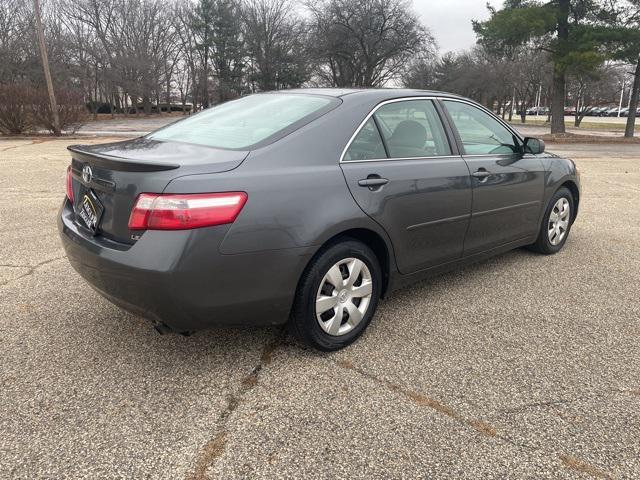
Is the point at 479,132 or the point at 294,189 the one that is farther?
the point at 479,132

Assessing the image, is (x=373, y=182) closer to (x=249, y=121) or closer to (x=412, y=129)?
(x=412, y=129)

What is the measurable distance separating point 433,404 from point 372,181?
1250 mm

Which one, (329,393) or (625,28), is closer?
(329,393)

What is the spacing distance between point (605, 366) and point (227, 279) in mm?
2144

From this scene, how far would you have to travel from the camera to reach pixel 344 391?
254 cm

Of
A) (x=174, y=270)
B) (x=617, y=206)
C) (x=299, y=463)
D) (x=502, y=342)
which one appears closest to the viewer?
(x=299, y=463)

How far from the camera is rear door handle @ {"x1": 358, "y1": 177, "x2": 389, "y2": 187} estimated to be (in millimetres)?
2852

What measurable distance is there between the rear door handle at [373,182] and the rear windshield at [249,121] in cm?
47

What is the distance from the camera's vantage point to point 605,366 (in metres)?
2.81

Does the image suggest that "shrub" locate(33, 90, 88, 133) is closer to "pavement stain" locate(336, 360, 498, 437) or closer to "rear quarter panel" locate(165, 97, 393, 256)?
"rear quarter panel" locate(165, 97, 393, 256)

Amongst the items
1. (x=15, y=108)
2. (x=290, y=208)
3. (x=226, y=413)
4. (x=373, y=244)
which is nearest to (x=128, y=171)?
(x=290, y=208)

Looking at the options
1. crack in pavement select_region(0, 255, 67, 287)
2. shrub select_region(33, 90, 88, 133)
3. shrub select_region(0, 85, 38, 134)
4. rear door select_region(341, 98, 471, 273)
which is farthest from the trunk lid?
shrub select_region(33, 90, 88, 133)

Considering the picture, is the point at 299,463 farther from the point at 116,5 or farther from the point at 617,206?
the point at 116,5

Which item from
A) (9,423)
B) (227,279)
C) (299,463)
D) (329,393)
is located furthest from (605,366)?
(9,423)
